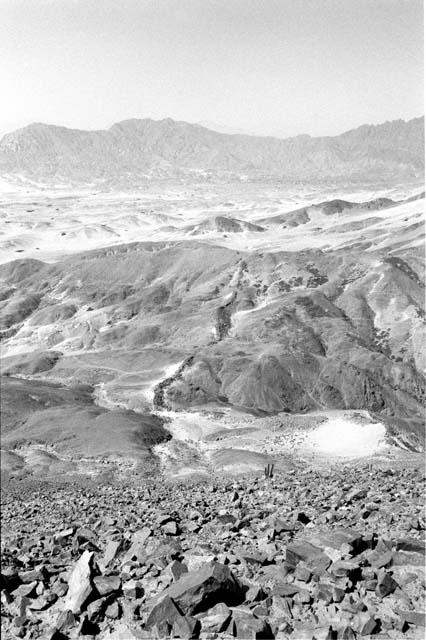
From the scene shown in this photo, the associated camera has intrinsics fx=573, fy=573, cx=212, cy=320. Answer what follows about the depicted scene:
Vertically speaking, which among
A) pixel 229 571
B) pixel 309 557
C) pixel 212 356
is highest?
pixel 229 571

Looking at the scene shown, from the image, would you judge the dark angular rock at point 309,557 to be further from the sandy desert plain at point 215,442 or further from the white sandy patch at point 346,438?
the white sandy patch at point 346,438

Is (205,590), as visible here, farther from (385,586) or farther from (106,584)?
(385,586)

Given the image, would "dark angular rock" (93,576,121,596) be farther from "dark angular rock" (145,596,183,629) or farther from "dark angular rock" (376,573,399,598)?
"dark angular rock" (376,573,399,598)

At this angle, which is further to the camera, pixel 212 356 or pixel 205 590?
pixel 212 356

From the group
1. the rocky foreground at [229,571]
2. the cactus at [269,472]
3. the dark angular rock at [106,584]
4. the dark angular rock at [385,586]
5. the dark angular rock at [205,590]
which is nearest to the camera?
the rocky foreground at [229,571]

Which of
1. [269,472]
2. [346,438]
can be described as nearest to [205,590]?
[269,472]

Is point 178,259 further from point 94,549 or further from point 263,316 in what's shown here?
point 94,549

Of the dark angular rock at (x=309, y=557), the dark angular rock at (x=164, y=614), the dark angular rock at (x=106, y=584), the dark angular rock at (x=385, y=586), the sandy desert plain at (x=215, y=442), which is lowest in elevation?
the sandy desert plain at (x=215, y=442)

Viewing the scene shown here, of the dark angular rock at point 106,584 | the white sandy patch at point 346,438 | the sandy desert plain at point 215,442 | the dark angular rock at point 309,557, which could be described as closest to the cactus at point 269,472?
the sandy desert plain at point 215,442

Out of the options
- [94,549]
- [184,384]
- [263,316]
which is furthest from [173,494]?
[263,316]
